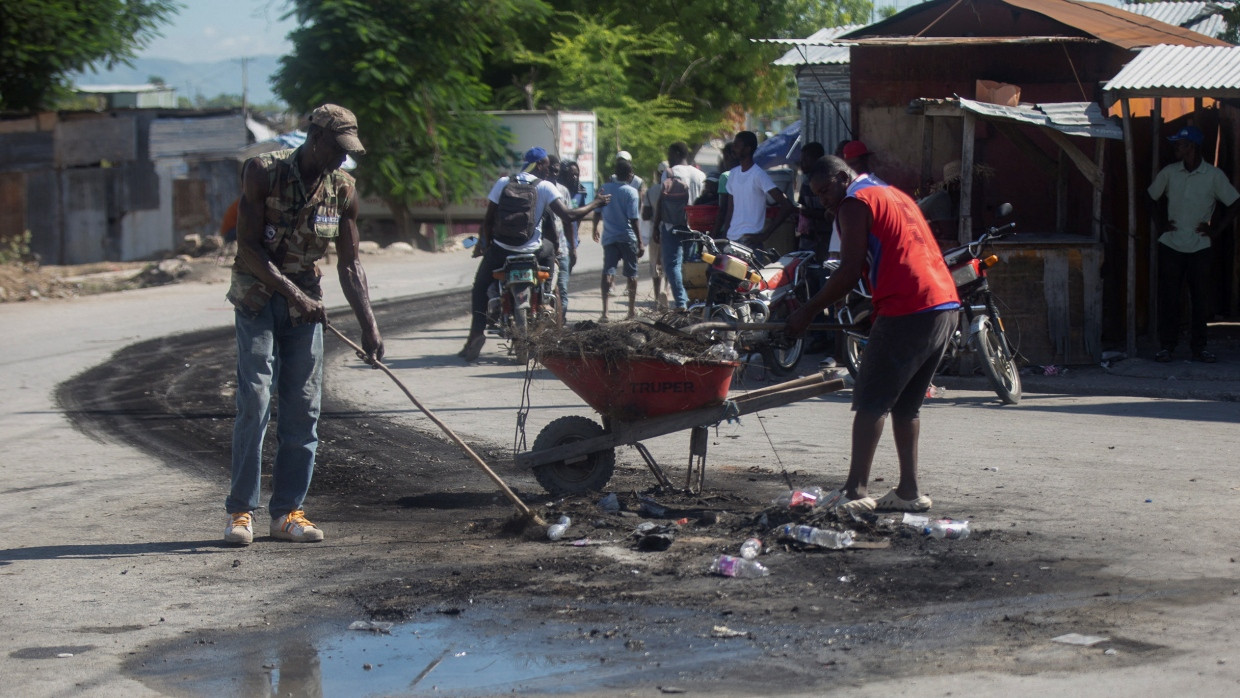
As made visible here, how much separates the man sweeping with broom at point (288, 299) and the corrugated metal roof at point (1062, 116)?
653 centimetres

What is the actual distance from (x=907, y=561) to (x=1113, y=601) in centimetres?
94

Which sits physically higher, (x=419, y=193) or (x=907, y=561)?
(x=419, y=193)

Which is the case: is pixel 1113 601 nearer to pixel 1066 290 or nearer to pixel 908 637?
pixel 908 637

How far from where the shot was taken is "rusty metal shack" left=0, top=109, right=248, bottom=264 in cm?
2902

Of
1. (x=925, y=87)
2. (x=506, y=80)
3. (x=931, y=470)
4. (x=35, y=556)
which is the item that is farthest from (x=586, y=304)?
(x=506, y=80)

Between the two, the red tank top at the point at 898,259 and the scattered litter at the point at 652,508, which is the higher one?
the red tank top at the point at 898,259

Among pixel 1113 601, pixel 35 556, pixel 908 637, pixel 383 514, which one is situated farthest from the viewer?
pixel 383 514

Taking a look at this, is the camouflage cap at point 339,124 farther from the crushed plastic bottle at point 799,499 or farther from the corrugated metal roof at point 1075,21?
the corrugated metal roof at point 1075,21

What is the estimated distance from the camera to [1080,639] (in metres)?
4.50

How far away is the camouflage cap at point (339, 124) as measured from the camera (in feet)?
19.5

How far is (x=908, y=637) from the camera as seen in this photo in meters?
4.62

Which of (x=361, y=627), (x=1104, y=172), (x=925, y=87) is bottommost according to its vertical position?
(x=361, y=627)

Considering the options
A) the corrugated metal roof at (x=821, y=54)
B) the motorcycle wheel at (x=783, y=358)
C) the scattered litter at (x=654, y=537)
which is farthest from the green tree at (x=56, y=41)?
the scattered litter at (x=654, y=537)

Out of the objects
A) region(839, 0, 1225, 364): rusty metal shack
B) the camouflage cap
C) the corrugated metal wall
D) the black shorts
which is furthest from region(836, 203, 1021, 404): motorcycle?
the corrugated metal wall
